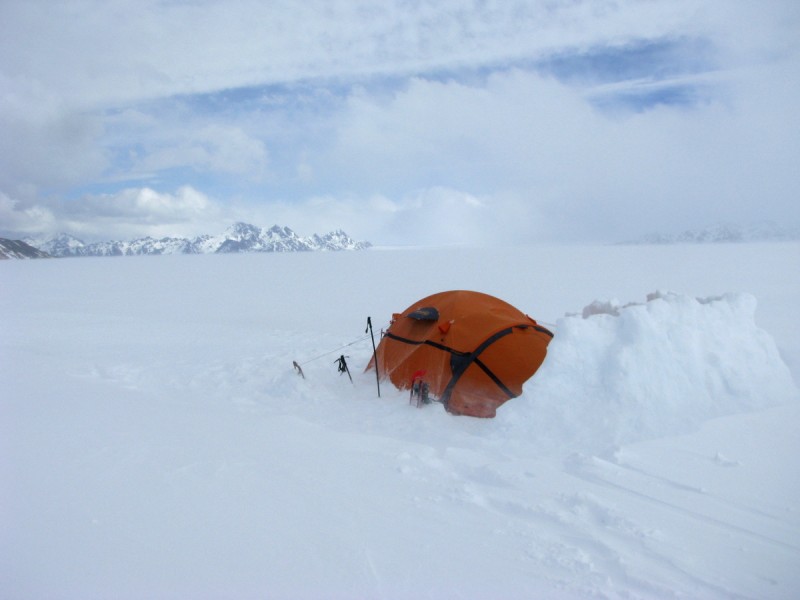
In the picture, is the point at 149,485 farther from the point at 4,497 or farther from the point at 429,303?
the point at 429,303

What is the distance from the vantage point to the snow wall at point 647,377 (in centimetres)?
532

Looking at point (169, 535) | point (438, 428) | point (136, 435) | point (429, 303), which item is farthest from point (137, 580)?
point (429, 303)

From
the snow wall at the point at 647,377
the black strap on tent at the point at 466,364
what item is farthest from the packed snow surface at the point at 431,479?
the black strap on tent at the point at 466,364

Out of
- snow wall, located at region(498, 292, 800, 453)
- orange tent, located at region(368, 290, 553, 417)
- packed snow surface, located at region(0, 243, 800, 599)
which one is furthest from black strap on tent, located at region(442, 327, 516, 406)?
snow wall, located at region(498, 292, 800, 453)

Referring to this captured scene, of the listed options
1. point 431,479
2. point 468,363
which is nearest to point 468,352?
point 468,363

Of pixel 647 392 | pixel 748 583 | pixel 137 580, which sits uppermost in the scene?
pixel 647 392

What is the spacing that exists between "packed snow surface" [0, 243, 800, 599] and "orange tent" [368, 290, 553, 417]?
1.42 ft

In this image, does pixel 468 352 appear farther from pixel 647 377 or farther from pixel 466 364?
pixel 647 377

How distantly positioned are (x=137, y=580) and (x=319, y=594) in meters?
1.23

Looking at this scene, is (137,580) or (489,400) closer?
(137,580)

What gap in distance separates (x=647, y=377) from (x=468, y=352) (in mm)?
2375

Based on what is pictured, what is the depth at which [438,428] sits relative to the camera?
6.15m

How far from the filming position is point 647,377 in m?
5.53

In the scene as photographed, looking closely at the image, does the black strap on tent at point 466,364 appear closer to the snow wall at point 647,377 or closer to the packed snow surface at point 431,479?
the packed snow surface at point 431,479
